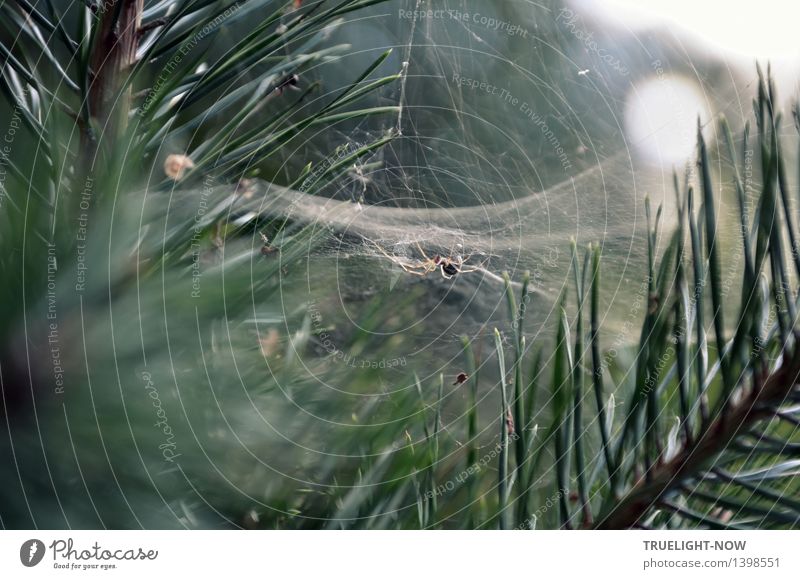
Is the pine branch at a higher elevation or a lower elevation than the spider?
lower

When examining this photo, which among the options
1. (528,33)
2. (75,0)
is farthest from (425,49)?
(75,0)

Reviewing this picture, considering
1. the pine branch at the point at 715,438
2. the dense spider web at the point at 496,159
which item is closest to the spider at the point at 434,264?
the dense spider web at the point at 496,159

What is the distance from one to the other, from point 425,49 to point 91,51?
0.62 feet

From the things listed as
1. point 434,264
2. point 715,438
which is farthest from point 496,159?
point 715,438

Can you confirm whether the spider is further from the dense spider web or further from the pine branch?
the pine branch

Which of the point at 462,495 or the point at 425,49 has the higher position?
the point at 425,49

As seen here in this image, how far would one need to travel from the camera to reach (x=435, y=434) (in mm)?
222

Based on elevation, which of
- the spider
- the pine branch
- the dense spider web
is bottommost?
the pine branch

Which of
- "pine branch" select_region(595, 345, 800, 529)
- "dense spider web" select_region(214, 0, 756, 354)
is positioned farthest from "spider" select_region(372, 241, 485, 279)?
"pine branch" select_region(595, 345, 800, 529)

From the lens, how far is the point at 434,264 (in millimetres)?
339

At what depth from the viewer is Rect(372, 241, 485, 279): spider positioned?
1.09ft

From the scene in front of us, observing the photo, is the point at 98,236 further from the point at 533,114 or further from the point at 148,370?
the point at 533,114

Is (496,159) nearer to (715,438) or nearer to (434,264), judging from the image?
(434,264)

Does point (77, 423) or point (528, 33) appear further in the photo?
point (528, 33)
